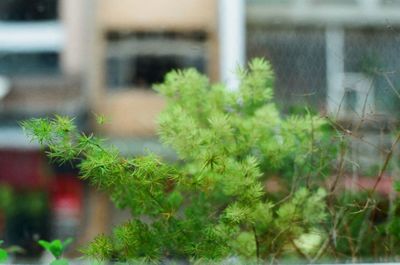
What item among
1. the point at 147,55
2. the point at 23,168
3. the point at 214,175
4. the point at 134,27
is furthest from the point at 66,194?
the point at 214,175

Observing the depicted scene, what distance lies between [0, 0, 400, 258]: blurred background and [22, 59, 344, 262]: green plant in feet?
6.78

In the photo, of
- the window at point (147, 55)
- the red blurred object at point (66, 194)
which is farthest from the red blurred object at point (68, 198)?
the window at point (147, 55)

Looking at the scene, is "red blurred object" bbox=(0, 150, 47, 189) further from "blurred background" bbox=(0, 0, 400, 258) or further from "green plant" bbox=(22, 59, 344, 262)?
"green plant" bbox=(22, 59, 344, 262)

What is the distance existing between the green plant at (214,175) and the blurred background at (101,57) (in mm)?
2067

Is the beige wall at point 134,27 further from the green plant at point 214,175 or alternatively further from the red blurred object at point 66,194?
the green plant at point 214,175

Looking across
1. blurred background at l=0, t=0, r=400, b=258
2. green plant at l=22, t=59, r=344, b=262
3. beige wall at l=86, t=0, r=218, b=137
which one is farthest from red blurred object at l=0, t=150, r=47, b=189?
green plant at l=22, t=59, r=344, b=262

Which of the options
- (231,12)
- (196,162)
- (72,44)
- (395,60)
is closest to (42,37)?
(72,44)

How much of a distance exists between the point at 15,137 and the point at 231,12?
1226 mm

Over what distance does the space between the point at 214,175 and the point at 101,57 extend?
360cm

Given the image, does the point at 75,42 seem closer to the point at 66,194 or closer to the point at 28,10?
the point at 28,10

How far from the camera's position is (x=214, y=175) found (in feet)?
3.70

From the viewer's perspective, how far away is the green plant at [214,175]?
1.05 m

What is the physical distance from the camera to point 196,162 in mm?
1211

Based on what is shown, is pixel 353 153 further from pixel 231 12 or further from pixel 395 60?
pixel 231 12
